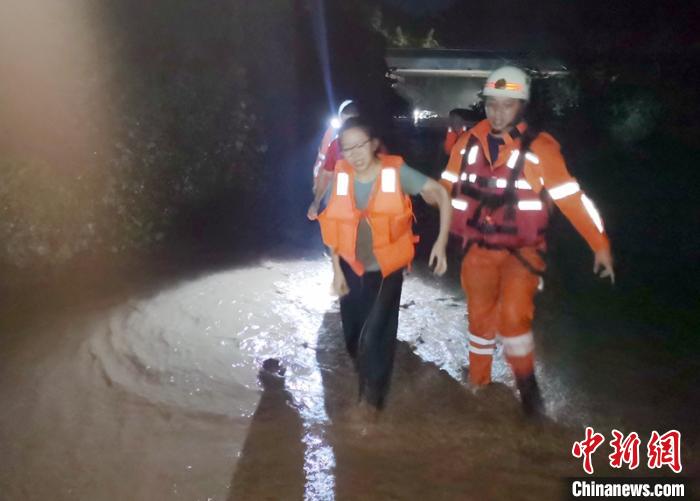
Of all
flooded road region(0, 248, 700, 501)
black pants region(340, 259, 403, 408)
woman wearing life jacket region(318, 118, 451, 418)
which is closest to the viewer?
flooded road region(0, 248, 700, 501)

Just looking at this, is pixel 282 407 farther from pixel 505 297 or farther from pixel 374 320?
pixel 505 297

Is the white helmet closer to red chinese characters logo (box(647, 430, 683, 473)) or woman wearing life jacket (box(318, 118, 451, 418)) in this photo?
woman wearing life jacket (box(318, 118, 451, 418))

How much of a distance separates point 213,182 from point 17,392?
5.56 metres

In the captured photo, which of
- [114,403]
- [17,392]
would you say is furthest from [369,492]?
[17,392]

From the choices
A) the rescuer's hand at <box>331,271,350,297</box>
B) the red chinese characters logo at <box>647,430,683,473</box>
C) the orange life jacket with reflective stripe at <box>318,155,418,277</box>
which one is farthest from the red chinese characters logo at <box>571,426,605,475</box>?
the rescuer's hand at <box>331,271,350,297</box>

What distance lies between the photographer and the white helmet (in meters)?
3.76

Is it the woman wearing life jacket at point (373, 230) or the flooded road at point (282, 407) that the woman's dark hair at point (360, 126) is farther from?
the flooded road at point (282, 407)

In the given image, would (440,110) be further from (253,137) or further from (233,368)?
(233,368)

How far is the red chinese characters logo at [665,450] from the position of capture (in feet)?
12.2

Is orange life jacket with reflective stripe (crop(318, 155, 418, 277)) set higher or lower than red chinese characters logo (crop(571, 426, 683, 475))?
higher

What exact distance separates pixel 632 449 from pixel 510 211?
5.20 feet

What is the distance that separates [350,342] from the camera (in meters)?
4.50

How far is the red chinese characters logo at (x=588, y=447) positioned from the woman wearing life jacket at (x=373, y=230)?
1.21 metres

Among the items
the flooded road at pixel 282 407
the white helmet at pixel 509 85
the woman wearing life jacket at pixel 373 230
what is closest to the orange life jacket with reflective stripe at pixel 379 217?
the woman wearing life jacket at pixel 373 230
